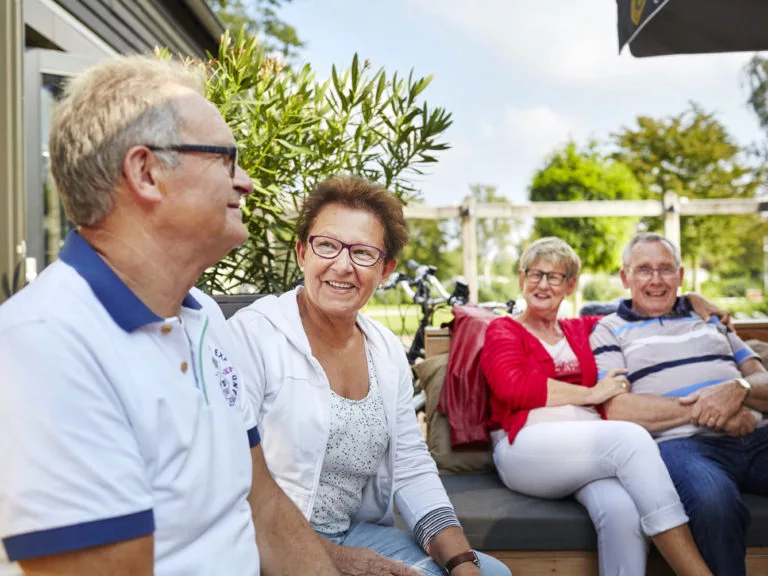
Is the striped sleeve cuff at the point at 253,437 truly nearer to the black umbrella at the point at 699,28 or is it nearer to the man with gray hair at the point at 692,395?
the man with gray hair at the point at 692,395

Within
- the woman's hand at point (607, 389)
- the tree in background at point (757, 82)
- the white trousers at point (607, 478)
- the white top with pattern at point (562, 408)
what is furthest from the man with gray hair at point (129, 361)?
the tree in background at point (757, 82)

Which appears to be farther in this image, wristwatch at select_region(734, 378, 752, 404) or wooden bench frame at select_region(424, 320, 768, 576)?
wristwatch at select_region(734, 378, 752, 404)

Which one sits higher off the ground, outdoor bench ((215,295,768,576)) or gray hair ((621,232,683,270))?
gray hair ((621,232,683,270))

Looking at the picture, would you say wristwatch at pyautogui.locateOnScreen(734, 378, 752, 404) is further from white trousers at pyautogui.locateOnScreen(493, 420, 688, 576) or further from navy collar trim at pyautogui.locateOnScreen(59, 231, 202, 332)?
navy collar trim at pyautogui.locateOnScreen(59, 231, 202, 332)

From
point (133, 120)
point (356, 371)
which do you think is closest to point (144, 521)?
point (133, 120)

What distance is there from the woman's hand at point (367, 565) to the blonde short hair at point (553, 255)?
1672 mm

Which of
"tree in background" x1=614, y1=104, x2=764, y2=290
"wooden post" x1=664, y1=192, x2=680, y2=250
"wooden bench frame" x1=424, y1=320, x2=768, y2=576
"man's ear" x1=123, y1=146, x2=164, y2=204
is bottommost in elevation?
"wooden bench frame" x1=424, y1=320, x2=768, y2=576

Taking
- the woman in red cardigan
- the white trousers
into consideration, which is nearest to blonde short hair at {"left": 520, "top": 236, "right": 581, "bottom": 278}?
the woman in red cardigan

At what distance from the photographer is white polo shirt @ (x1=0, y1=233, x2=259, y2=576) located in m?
0.84

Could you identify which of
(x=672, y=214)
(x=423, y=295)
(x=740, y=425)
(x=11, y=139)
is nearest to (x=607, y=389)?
(x=740, y=425)

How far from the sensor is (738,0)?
3.21 m

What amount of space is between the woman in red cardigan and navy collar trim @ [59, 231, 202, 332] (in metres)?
1.85

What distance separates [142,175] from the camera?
42.6 inches

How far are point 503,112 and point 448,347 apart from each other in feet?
286
